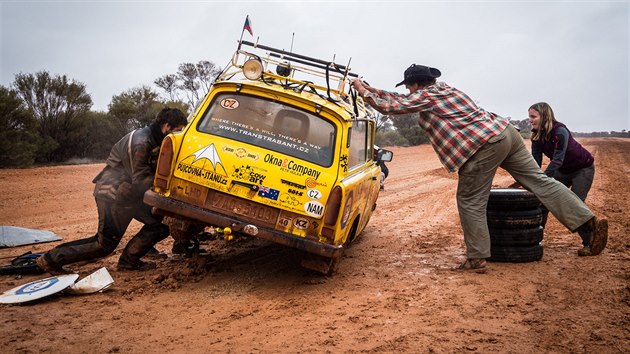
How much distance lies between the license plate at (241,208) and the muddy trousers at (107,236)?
1013 mm

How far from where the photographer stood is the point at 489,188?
571 centimetres

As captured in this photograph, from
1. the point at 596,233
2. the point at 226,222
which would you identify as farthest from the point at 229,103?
the point at 596,233

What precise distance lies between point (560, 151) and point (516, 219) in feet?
3.60

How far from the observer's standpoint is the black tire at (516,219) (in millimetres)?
5863

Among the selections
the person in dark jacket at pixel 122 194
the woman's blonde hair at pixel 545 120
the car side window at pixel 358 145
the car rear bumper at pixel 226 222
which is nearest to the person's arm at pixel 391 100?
the car side window at pixel 358 145

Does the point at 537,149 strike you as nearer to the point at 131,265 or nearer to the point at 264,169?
the point at 264,169

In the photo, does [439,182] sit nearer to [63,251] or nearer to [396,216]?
[396,216]

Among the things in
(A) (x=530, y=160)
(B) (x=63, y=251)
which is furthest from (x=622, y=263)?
(B) (x=63, y=251)

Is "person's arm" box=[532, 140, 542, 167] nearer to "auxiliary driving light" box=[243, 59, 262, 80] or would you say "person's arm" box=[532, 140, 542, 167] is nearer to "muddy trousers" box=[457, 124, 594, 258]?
"muddy trousers" box=[457, 124, 594, 258]

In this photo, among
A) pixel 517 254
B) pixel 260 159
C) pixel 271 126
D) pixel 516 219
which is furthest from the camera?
pixel 517 254

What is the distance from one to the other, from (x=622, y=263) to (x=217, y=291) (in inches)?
168

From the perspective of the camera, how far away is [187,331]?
159 inches

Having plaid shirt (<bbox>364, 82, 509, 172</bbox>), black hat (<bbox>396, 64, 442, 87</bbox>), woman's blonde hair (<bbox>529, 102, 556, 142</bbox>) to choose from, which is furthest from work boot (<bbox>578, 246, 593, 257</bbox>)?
black hat (<bbox>396, 64, 442, 87</bbox>)

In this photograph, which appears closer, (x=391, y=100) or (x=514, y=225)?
(x=391, y=100)
